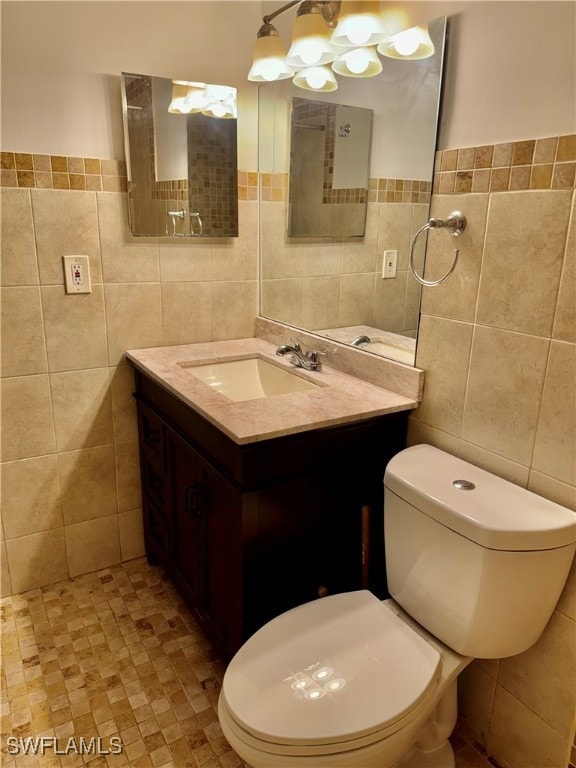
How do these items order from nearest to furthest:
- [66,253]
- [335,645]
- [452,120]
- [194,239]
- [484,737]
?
[335,645] < [452,120] < [484,737] < [66,253] < [194,239]

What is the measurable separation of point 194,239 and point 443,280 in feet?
3.21

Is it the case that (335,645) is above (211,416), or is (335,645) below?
below

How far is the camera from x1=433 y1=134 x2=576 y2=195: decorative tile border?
104 centimetres

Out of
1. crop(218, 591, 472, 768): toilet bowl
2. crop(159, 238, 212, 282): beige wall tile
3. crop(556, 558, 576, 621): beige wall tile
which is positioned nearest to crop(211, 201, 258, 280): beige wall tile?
crop(159, 238, 212, 282): beige wall tile

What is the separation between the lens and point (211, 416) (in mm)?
1317

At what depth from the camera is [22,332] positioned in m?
1.71

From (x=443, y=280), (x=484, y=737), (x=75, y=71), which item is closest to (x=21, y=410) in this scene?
(x=75, y=71)

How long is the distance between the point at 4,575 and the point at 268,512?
1.18m

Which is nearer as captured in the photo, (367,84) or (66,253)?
(367,84)

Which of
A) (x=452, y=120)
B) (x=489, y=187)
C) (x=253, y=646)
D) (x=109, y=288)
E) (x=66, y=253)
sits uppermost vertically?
(x=452, y=120)

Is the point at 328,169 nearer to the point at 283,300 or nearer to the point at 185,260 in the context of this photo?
the point at 283,300

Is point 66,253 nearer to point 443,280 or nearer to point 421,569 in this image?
point 443,280

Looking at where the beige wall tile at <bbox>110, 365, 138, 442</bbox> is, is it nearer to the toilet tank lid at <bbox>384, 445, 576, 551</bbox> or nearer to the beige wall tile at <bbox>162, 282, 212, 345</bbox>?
the beige wall tile at <bbox>162, 282, 212, 345</bbox>

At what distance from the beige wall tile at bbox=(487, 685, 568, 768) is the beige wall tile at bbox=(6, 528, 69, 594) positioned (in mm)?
1534
